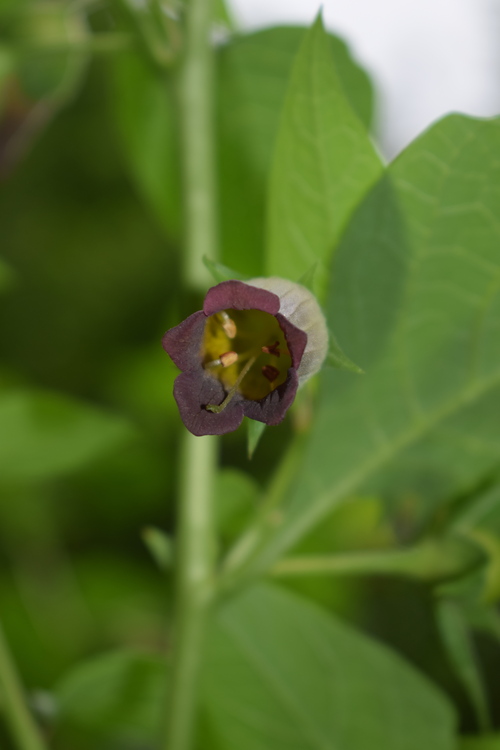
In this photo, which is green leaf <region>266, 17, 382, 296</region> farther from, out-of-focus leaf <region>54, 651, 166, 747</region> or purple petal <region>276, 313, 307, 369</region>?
out-of-focus leaf <region>54, 651, 166, 747</region>

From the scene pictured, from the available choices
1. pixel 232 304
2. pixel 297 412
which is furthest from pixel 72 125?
pixel 232 304

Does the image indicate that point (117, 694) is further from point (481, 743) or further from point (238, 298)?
point (238, 298)

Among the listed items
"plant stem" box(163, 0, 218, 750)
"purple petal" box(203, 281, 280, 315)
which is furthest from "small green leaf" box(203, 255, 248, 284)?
"plant stem" box(163, 0, 218, 750)

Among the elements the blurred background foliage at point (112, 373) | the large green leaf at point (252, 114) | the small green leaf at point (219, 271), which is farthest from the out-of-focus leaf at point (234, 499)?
the small green leaf at point (219, 271)

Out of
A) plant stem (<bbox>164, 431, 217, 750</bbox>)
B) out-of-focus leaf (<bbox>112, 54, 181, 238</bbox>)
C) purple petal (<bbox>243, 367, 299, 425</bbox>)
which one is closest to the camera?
purple petal (<bbox>243, 367, 299, 425</bbox>)

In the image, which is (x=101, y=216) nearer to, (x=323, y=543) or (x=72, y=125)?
(x=72, y=125)

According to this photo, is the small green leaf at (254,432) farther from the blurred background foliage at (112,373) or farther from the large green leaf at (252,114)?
Result: the large green leaf at (252,114)
